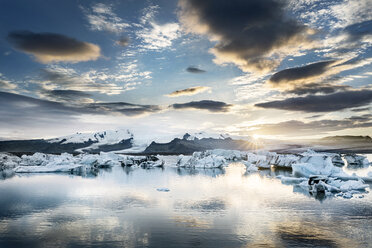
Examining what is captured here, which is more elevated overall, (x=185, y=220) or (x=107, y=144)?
(x=107, y=144)

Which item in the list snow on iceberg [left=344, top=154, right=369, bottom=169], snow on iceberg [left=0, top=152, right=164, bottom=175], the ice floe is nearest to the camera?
the ice floe

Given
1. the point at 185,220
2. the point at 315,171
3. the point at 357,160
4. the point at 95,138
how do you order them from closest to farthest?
the point at 185,220
the point at 315,171
the point at 357,160
the point at 95,138

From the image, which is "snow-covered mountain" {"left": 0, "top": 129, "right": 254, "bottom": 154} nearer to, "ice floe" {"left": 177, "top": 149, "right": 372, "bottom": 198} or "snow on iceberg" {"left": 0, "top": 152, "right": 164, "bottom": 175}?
"snow on iceberg" {"left": 0, "top": 152, "right": 164, "bottom": 175}

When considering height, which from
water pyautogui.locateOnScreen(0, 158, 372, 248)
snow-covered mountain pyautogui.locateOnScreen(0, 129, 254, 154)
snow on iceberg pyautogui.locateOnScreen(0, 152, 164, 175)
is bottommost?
water pyautogui.locateOnScreen(0, 158, 372, 248)

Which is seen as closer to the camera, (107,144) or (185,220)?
(185,220)

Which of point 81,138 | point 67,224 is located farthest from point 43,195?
point 81,138

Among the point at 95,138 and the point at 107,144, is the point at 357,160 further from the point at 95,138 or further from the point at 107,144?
the point at 95,138

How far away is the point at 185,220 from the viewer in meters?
10.8

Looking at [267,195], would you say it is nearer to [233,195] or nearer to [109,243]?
[233,195]

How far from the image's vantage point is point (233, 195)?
1686 cm

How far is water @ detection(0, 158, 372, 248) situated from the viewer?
8.40 metres

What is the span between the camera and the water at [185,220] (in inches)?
331

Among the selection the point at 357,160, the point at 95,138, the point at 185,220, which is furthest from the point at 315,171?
the point at 95,138

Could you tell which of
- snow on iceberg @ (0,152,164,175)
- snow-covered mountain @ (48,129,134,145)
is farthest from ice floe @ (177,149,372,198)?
snow-covered mountain @ (48,129,134,145)
